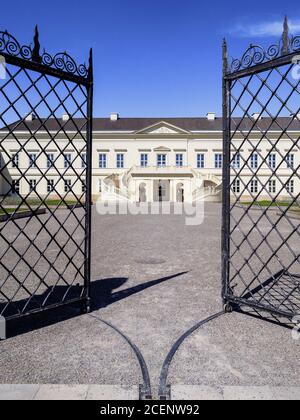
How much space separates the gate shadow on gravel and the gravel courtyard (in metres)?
0.02

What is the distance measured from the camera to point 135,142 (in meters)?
46.0

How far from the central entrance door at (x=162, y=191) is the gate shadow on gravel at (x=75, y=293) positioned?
36.8m

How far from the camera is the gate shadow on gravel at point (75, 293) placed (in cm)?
382

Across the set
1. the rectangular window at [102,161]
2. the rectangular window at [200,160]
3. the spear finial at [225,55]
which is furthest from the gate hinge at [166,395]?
the rectangular window at [102,161]

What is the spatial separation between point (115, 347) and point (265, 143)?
148 feet

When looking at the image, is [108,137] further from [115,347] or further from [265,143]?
[115,347]

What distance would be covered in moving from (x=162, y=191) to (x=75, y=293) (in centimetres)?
3866

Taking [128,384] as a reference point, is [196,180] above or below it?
above

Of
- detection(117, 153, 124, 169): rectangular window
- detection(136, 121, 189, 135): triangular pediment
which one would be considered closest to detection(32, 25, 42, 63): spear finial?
detection(136, 121, 189, 135): triangular pediment

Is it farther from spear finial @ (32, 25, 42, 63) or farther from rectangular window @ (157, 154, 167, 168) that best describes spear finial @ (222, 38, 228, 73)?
rectangular window @ (157, 154, 167, 168)

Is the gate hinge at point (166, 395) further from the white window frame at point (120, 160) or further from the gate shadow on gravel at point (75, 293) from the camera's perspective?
the white window frame at point (120, 160)
